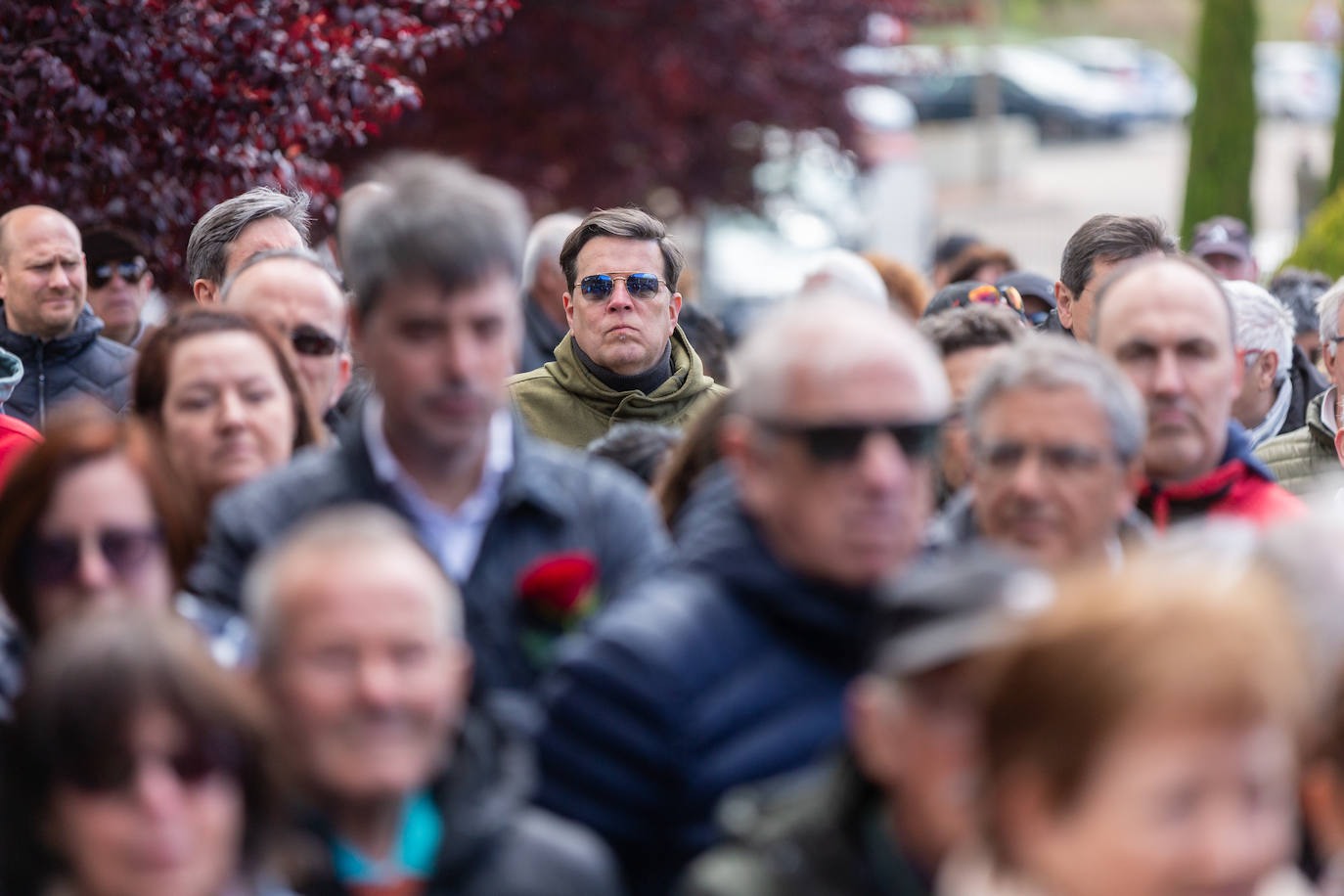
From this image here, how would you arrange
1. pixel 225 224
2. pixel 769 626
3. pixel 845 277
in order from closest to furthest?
pixel 769 626
pixel 225 224
pixel 845 277

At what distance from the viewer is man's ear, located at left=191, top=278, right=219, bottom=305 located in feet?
19.8

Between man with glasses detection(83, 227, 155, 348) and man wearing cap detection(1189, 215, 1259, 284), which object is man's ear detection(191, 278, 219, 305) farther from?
man wearing cap detection(1189, 215, 1259, 284)

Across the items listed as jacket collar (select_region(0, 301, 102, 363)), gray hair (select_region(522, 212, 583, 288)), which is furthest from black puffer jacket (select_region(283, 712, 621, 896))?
gray hair (select_region(522, 212, 583, 288))

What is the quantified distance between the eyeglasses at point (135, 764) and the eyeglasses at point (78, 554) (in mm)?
685

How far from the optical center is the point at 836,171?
57.8ft

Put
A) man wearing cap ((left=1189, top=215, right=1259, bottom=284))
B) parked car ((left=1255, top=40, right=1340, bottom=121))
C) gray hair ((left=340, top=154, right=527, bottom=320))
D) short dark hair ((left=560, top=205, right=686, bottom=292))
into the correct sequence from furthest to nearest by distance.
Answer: parked car ((left=1255, top=40, right=1340, bottom=121)) < man wearing cap ((left=1189, top=215, right=1259, bottom=284)) < short dark hair ((left=560, top=205, right=686, bottom=292)) < gray hair ((left=340, top=154, right=527, bottom=320))

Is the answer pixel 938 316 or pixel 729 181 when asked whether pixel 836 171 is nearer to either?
pixel 729 181

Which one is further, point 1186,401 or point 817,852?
point 1186,401

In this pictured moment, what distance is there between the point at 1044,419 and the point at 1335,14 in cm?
2430

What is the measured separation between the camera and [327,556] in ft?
9.30

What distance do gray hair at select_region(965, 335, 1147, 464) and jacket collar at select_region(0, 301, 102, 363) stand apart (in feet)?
14.6

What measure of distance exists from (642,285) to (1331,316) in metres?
2.37

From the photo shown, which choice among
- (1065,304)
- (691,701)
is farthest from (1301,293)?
(691,701)

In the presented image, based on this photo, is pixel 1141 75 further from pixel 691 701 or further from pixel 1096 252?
pixel 691 701
